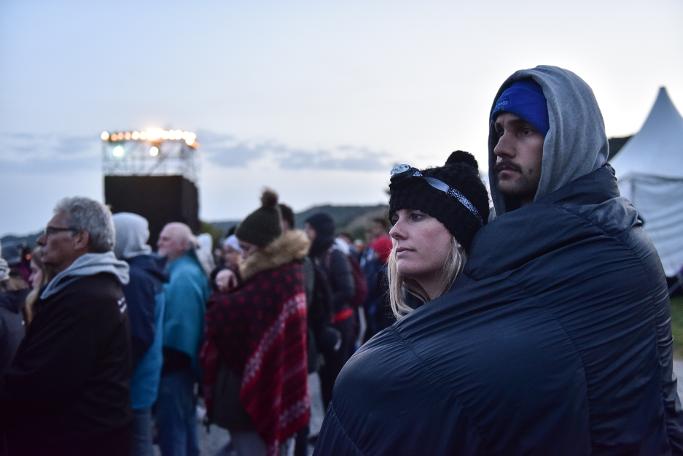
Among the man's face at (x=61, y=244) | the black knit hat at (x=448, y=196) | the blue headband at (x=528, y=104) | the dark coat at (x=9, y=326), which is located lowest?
the dark coat at (x=9, y=326)

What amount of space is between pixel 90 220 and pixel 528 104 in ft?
8.95

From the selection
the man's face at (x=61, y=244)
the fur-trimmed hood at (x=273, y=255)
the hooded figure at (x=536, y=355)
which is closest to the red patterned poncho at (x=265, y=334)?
the fur-trimmed hood at (x=273, y=255)

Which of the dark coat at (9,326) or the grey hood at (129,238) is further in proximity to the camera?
the grey hood at (129,238)

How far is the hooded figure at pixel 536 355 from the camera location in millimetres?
1338

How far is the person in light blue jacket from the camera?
427 cm

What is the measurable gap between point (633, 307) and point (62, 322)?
106 inches

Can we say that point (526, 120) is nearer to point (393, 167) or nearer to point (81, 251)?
point (393, 167)

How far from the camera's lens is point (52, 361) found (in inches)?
125

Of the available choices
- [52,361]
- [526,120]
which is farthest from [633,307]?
[52,361]

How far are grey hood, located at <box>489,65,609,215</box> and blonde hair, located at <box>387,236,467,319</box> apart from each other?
34cm

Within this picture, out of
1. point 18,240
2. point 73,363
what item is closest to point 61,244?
point 73,363

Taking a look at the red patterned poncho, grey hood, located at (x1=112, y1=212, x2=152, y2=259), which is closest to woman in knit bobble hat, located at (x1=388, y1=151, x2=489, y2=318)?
the red patterned poncho

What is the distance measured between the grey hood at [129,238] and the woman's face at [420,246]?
3188mm

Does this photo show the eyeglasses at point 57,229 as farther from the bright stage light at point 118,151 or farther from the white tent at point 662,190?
the bright stage light at point 118,151
